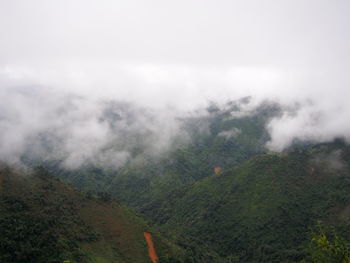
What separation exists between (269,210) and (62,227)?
115 m

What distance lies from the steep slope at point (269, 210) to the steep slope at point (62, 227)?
26.8 m

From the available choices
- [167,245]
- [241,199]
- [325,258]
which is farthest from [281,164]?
[325,258]

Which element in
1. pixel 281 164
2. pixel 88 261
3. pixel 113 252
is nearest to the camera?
pixel 88 261

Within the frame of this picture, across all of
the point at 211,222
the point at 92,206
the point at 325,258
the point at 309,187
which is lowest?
the point at 211,222

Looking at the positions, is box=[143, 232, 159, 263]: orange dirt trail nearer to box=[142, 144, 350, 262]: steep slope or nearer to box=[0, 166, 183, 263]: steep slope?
box=[0, 166, 183, 263]: steep slope

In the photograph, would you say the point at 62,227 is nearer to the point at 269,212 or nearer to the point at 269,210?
the point at 269,212

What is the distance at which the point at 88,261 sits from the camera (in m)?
78.7

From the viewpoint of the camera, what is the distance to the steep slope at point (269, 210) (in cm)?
14600

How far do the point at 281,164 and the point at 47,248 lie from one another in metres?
158

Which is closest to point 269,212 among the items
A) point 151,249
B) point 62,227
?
point 151,249

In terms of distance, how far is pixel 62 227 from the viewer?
86.6 metres

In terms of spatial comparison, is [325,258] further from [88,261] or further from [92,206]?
[92,206]

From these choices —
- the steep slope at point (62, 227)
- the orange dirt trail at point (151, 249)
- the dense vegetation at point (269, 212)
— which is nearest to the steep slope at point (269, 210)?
the dense vegetation at point (269, 212)

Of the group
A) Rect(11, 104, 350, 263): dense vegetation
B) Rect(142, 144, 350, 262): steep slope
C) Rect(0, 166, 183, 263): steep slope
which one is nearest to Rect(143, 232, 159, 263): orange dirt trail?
Rect(0, 166, 183, 263): steep slope
